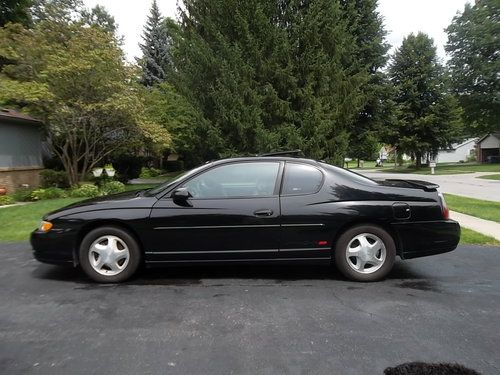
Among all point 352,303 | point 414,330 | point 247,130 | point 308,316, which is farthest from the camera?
point 247,130

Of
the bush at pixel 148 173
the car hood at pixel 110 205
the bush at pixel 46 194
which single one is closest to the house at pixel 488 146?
the bush at pixel 148 173

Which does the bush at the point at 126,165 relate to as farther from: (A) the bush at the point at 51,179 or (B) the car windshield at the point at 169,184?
(B) the car windshield at the point at 169,184

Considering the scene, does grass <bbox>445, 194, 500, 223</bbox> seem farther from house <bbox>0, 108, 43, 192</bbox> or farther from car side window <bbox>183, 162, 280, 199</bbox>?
house <bbox>0, 108, 43, 192</bbox>

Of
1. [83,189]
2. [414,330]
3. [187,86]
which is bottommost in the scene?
[414,330]

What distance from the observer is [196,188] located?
519cm

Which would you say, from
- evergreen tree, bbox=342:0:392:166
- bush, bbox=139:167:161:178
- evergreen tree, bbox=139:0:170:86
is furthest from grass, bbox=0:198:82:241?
evergreen tree, bbox=139:0:170:86

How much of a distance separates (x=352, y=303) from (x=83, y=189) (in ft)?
41.8

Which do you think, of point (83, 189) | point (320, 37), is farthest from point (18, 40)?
point (320, 37)

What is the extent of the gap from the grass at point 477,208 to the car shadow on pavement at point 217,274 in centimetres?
524

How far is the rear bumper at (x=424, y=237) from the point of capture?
509 cm

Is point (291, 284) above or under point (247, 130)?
under

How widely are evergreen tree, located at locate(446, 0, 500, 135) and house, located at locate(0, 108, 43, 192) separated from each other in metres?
37.2

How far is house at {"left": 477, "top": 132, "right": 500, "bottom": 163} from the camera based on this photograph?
56.2 metres

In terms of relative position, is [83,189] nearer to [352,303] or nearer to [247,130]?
[247,130]
